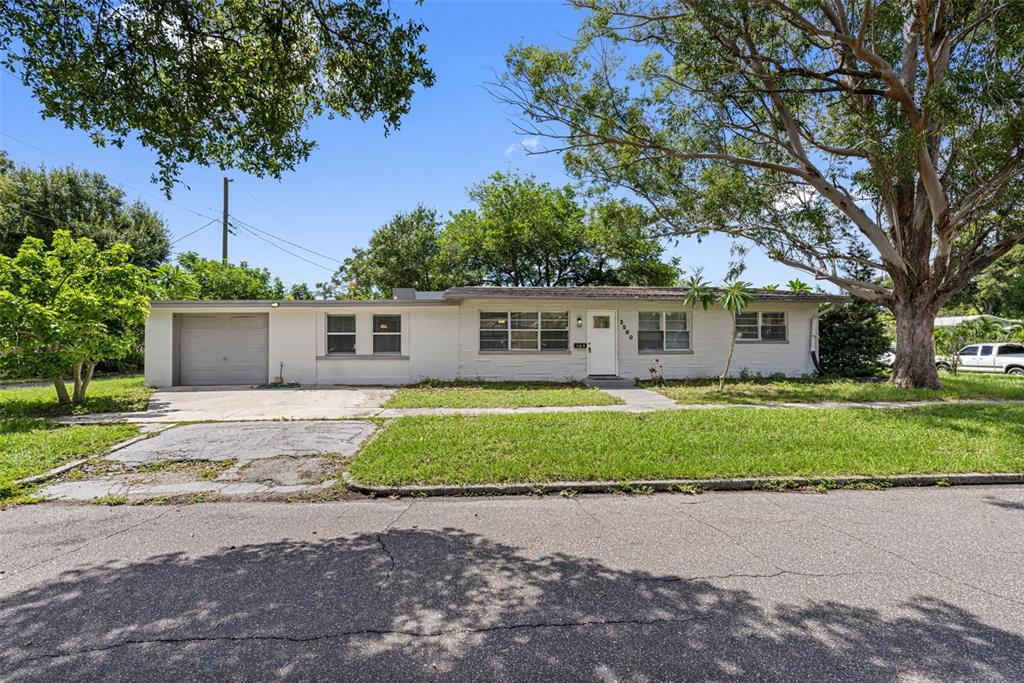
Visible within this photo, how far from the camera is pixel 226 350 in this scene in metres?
15.6

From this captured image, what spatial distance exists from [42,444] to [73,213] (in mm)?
22394

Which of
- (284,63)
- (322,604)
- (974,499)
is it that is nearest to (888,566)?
(974,499)

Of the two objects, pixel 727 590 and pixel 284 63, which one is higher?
pixel 284 63

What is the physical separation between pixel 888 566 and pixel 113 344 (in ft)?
46.0

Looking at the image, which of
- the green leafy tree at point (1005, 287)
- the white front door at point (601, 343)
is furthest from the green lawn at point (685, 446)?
the green leafy tree at point (1005, 287)

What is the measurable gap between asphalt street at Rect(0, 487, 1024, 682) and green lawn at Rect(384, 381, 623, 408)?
5.96m

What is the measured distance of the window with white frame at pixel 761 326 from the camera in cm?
1606

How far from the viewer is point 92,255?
37.7 feet

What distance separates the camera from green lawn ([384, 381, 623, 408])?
36.2 feet

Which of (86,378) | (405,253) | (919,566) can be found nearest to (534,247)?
(405,253)

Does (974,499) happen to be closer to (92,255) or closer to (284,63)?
(284,63)

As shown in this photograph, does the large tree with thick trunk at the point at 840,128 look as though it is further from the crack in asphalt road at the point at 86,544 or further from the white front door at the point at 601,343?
the crack in asphalt road at the point at 86,544

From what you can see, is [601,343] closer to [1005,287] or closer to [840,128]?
[840,128]

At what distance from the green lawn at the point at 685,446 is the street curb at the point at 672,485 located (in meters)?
0.15
